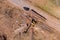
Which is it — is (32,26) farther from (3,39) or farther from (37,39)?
(3,39)

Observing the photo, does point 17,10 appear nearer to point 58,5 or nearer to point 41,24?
point 41,24

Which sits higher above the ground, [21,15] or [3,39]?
[21,15]

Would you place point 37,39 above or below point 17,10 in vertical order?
below

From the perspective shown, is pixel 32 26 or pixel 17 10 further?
pixel 17 10

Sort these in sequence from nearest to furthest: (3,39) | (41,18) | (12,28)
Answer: (3,39) → (12,28) → (41,18)

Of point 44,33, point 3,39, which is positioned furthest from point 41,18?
point 3,39

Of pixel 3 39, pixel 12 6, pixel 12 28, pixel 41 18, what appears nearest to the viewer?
pixel 3 39
